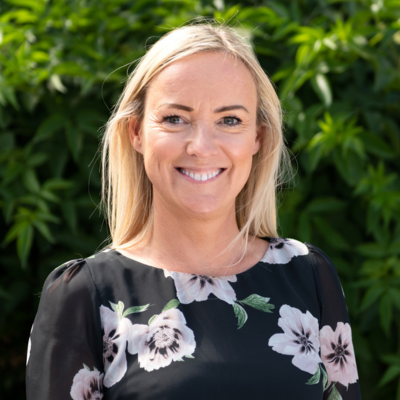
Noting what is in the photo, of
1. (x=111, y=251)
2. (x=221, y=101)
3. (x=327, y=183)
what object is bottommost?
(x=327, y=183)

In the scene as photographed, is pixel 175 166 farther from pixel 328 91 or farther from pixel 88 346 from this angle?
pixel 328 91

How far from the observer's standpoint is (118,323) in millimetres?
1536

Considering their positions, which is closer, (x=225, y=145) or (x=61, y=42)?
(x=225, y=145)

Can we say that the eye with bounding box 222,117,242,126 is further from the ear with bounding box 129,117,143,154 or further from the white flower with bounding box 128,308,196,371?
the white flower with bounding box 128,308,196,371

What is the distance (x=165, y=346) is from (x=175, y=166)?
448mm

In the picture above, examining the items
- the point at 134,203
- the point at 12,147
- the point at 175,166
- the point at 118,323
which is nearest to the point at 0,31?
the point at 12,147

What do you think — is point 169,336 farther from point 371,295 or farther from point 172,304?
point 371,295

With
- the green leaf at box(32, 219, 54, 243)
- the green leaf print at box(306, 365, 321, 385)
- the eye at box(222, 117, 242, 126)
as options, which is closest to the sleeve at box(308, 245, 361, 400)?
the green leaf print at box(306, 365, 321, 385)

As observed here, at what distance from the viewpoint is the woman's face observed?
156cm

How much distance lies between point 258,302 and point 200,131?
0.47 meters

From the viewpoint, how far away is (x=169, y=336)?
4.99ft

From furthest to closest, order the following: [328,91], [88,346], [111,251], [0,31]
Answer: [0,31] → [328,91] → [111,251] → [88,346]

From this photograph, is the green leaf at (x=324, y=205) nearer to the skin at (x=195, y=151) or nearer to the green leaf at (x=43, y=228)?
the skin at (x=195, y=151)

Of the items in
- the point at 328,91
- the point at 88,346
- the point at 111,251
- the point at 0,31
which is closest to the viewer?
the point at 88,346
